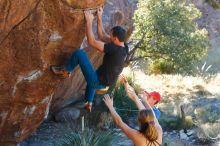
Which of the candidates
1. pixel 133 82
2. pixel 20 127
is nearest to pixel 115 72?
pixel 20 127

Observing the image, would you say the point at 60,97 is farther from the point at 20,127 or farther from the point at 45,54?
the point at 45,54

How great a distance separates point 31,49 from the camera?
8992 millimetres

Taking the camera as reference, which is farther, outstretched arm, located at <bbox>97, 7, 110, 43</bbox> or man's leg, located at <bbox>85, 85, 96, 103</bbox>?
man's leg, located at <bbox>85, 85, 96, 103</bbox>

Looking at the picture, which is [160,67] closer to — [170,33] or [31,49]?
[170,33]

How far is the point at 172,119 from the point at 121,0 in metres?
4.17

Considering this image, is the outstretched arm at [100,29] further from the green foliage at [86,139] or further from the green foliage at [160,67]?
the green foliage at [160,67]

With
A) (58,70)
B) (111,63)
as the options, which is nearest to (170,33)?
(58,70)

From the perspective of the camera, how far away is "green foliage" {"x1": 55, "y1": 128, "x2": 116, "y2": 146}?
11.8 meters

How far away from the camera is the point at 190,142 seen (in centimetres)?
1512

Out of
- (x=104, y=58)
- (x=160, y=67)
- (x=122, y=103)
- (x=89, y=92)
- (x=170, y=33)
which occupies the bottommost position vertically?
(x=160, y=67)

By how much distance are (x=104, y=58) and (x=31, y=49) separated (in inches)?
51.4

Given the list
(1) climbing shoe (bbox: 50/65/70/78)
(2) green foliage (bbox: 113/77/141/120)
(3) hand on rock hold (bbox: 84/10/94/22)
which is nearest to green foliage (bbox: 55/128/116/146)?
(1) climbing shoe (bbox: 50/65/70/78)

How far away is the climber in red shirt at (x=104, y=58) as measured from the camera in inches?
337

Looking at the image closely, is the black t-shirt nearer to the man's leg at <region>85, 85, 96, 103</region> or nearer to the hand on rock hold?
the man's leg at <region>85, 85, 96, 103</region>
